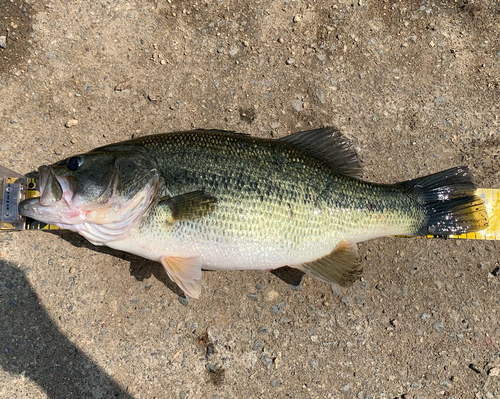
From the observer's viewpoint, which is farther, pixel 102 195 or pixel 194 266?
pixel 194 266

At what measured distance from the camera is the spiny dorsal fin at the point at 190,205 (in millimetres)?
2008

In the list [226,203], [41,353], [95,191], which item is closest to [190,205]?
[226,203]

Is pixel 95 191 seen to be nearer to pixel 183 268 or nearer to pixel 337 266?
pixel 183 268

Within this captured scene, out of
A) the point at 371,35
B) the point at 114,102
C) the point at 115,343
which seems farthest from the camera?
the point at 371,35

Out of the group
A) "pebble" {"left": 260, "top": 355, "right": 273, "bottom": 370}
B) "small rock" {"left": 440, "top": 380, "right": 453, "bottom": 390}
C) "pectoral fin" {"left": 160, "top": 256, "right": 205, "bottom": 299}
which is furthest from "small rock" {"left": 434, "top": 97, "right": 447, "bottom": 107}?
"pebble" {"left": 260, "top": 355, "right": 273, "bottom": 370}

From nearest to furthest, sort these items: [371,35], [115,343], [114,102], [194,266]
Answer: [194,266] < [115,343] < [114,102] < [371,35]

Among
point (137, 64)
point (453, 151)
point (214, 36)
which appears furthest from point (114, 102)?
point (453, 151)

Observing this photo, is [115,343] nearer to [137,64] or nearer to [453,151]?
[137,64]

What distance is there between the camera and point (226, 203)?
2.05 m

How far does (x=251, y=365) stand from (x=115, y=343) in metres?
1.01

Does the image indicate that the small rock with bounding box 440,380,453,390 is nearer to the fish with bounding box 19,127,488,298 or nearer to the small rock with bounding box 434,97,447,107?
the fish with bounding box 19,127,488,298

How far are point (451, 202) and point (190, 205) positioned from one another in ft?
6.18

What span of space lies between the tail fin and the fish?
69mm

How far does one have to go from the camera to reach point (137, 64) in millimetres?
2697
